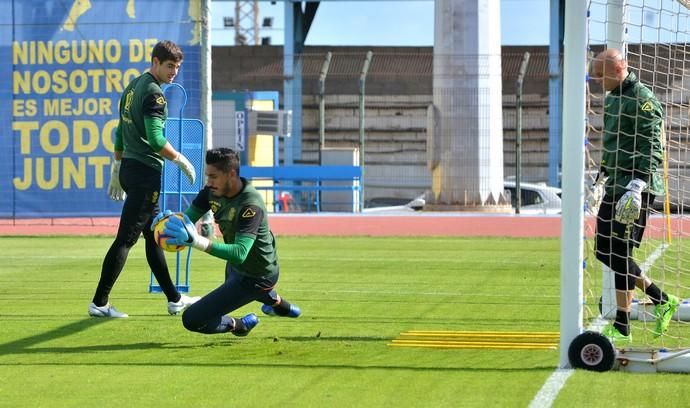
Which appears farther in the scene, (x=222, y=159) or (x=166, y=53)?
(x=166, y=53)

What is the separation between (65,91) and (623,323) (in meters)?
13.9

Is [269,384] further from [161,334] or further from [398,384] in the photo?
[161,334]

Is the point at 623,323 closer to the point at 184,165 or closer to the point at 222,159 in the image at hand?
the point at 222,159

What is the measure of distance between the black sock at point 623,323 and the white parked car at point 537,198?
61.3 feet

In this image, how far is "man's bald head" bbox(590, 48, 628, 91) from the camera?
757cm

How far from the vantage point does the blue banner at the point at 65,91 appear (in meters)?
19.5

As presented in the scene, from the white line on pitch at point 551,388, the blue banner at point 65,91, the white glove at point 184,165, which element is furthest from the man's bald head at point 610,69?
the blue banner at point 65,91

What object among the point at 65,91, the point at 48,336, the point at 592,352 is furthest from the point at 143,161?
the point at 65,91

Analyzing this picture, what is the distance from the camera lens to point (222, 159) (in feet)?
24.2

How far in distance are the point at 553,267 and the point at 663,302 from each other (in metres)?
5.81

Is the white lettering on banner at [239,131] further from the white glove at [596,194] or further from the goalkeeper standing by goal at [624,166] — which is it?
the goalkeeper standing by goal at [624,166]

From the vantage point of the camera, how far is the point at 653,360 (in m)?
6.93

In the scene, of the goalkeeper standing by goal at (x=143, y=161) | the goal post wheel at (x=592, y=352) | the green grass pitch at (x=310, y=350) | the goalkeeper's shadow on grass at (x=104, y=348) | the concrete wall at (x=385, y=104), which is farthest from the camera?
the concrete wall at (x=385, y=104)

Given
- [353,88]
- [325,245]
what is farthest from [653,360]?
[353,88]
